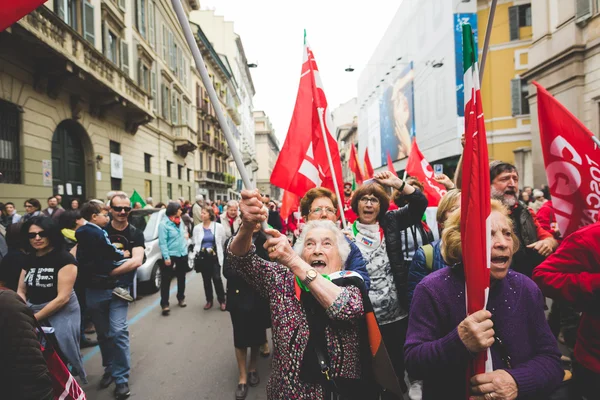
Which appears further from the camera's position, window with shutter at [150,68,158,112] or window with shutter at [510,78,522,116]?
window with shutter at [150,68,158,112]

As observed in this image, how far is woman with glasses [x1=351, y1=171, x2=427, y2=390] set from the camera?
2.79 meters

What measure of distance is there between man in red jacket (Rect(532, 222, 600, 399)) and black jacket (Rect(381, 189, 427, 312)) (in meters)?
1.00

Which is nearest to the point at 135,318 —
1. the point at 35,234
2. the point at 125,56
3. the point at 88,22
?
the point at 35,234

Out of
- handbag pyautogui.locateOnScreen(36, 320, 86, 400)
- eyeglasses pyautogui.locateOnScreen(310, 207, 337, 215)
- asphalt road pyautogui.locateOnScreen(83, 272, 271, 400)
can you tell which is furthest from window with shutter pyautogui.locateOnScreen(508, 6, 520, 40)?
handbag pyautogui.locateOnScreen(36, 320, 86, 400)

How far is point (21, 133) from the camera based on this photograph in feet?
30.5

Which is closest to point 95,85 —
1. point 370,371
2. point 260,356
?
point 260,356

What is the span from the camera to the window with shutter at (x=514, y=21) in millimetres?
18875

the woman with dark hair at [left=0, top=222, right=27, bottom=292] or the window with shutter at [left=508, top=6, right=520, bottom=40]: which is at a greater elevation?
the window with shutter at [left=508, top=6, right=520, bottom=40]

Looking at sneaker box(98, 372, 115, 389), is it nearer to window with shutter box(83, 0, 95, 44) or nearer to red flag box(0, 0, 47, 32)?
red flag box(0, 0, 47, 32)

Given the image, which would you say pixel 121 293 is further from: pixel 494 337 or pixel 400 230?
pixel 494 337

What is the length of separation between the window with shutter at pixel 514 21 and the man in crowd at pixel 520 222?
2020cm

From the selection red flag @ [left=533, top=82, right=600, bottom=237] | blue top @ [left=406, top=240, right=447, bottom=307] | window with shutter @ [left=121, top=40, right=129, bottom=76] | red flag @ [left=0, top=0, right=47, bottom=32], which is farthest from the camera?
window with shutter @ [left=121, top=40, right=129, bottom=76]

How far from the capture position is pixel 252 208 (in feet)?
5.30

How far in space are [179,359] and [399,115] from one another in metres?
27.1
